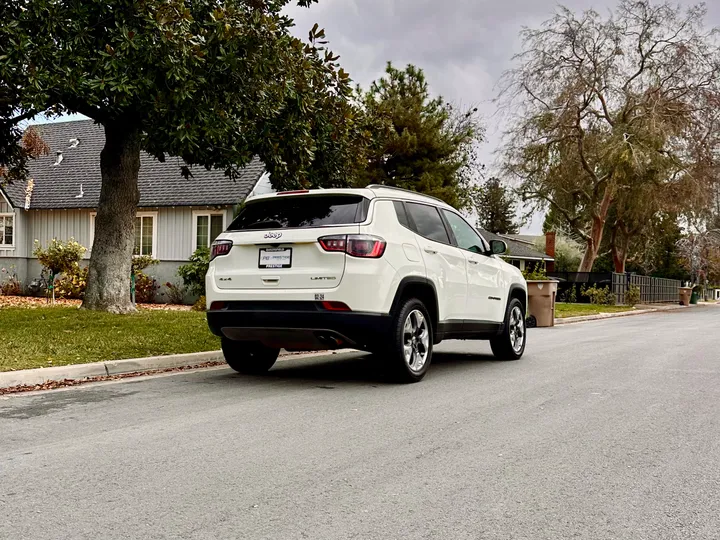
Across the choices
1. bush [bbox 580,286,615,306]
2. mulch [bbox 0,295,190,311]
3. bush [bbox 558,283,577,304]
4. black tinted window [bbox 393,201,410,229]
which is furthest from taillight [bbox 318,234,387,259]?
bush [bbox 558,283,577,304]

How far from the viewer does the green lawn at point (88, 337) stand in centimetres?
928

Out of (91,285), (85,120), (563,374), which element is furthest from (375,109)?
(85,120)

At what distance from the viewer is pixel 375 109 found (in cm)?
1795

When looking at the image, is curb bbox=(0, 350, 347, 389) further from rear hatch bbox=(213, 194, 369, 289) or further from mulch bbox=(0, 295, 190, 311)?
mulch bbox=(0, 295, 190, 311)

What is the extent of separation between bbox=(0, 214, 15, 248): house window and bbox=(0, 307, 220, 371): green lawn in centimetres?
1369

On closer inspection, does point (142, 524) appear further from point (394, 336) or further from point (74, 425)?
point (394, 336)

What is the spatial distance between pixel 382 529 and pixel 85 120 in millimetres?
31512

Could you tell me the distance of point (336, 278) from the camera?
25.1 ft

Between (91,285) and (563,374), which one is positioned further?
(91,285)

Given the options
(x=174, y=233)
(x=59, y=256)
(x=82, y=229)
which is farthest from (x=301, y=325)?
(x=82, y=229)

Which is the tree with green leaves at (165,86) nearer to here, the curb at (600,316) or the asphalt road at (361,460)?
the asphalt road at (361,460)

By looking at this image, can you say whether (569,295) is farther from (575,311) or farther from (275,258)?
(275,258)

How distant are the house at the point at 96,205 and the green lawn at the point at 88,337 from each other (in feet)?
31.0

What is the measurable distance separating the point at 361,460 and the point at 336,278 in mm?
2878
